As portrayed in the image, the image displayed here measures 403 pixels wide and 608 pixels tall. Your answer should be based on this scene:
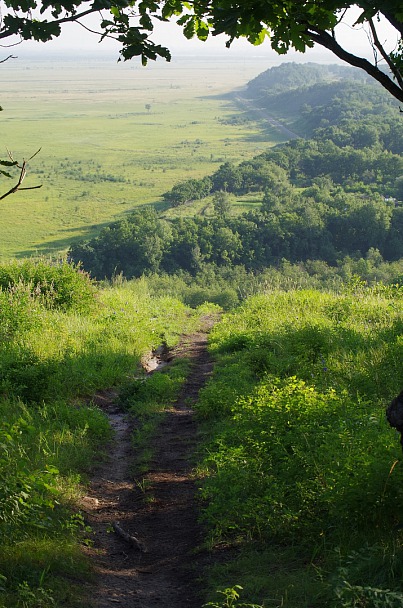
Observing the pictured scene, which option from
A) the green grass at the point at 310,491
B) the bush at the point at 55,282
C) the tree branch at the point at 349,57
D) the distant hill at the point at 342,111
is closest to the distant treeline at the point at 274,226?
the distant hill at the point at 342,111

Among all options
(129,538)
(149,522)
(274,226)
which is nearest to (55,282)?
(149,522)

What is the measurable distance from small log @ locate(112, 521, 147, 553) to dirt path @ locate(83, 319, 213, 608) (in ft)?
0.07

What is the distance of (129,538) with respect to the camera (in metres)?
5.47

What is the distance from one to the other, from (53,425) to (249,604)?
423 centimetres

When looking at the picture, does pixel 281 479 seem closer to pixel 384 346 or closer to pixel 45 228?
pixel 384 346

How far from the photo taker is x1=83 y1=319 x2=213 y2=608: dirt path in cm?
460

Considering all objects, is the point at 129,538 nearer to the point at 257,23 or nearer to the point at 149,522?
the point at 149,522

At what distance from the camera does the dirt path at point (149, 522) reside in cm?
460

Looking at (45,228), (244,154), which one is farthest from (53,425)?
(244,154)

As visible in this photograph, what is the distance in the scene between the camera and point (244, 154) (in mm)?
128500

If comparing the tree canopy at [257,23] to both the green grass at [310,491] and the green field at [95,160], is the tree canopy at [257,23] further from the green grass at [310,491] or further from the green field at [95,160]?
the green field at [95,160]

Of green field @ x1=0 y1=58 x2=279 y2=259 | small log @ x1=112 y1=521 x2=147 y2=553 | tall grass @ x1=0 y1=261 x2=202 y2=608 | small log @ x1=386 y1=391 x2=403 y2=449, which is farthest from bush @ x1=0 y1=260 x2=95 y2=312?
green field @ x1=0 y1=58 x2=279 y2=259

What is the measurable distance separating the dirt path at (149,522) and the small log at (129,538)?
0.8 inches

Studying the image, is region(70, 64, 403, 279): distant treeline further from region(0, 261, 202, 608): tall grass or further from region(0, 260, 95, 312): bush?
region(0, 261, 202, 608): tall grass
